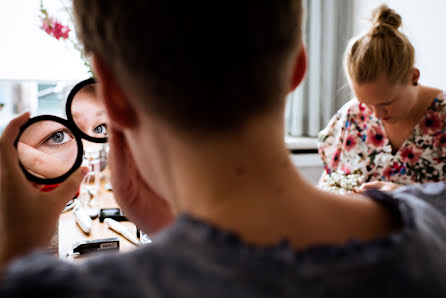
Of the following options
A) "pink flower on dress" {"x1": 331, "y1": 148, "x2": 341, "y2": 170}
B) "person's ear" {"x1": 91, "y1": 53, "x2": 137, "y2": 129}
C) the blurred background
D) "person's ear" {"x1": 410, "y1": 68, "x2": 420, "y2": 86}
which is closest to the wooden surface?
the blurred background

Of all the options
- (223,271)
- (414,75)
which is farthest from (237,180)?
(414,75)

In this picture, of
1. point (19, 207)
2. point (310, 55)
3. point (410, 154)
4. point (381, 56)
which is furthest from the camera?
point (310, 55)

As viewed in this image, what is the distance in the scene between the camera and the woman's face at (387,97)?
1481 millimetres

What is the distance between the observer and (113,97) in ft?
1.62

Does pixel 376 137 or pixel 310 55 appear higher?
pixel 310 55

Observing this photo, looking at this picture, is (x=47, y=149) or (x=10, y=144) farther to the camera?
(x=47, y=149)

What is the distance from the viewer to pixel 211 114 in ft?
1.36

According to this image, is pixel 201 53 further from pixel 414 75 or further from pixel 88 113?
pixel 414 75

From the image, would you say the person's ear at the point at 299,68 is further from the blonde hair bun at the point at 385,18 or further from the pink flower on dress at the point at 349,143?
the pink flower on dress at the point at 349,143

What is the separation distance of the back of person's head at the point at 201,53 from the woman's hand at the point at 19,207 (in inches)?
15.0

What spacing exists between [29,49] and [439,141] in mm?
2374

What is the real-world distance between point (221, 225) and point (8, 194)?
490 millimetres

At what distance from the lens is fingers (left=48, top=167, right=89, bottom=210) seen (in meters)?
0.73

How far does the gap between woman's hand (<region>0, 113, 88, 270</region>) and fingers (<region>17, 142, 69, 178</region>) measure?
5 cm
